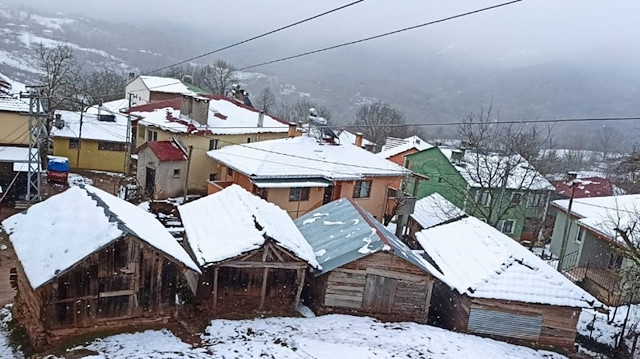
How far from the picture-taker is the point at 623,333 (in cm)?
2102

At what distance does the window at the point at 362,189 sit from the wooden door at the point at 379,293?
12458 millimetres

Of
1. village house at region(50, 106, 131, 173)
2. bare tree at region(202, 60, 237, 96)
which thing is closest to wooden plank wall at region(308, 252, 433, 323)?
village house at region(50, 106, 131, 173)

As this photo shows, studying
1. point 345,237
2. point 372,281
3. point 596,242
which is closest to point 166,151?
point 345,237

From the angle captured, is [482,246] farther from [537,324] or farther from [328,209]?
[328,209]

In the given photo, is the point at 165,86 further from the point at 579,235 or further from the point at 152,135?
the point at 579,235

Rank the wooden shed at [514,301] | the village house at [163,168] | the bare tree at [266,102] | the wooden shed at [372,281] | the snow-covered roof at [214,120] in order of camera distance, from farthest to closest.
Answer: the bare tree at [266,102] → the snow-covered roof at [214,120] → the village house at [163,168] → the wooden shed at [514,301] → the wooden shed at [372,281]

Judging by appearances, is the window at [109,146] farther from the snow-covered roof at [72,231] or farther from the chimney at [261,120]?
the snow-covered roof at [72,231]

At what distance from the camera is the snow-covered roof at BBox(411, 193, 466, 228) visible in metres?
33.0

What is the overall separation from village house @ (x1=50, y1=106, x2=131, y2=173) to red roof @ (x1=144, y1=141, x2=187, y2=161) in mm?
5536

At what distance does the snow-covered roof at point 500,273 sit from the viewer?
1861cm

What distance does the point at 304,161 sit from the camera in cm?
3017

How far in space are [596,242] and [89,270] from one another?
27.3m

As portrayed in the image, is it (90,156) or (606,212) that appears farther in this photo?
(90,156)

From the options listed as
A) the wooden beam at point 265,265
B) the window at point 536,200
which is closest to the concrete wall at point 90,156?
the wooden beam at point 265,265
